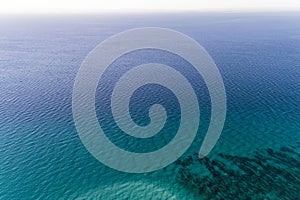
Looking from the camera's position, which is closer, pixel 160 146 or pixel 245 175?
pixel 245 175

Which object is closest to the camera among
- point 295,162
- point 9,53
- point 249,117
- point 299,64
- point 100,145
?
point 295,162

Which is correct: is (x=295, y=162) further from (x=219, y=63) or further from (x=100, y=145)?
(x=219, y=63)

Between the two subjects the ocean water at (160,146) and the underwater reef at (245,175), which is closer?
the underwater reef at (245,175)

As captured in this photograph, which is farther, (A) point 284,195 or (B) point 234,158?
(B) point 234,158

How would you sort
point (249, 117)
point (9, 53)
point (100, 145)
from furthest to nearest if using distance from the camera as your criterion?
1. point (9, 53)
2. point (249, 117)
3. point (100, 145)

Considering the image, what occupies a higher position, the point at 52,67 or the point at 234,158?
the point at 52,67

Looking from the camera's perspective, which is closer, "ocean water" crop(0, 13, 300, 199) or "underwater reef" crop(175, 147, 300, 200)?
"underwater reef" crop(175, 147, 300, 200)

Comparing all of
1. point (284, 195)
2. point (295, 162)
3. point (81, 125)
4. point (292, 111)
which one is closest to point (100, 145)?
point (81, 125)

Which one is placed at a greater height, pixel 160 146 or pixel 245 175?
pixel 160 146
